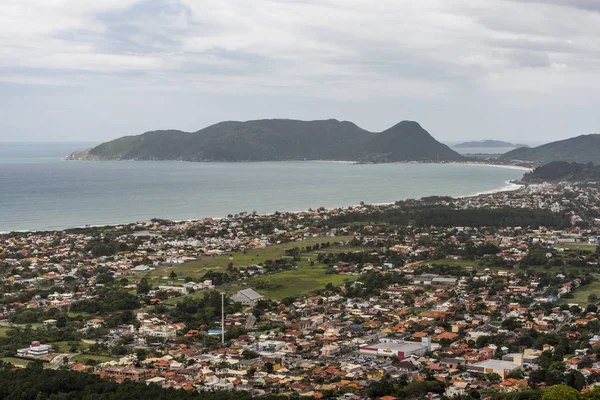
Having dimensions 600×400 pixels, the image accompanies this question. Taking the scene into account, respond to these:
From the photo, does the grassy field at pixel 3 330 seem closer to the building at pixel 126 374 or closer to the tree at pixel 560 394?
the building at pixel 126 374

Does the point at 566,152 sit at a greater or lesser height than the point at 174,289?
greater

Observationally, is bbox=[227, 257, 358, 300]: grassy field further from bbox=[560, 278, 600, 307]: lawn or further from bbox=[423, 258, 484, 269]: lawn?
bbox=[560, 278, 600, 307]: lawn

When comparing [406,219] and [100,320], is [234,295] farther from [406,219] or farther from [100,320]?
A: [406,219]

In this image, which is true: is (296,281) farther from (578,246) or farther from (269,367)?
(578,246)

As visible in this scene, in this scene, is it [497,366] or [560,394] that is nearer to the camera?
[560,394]

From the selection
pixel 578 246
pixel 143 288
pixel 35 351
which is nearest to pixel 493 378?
pixel 35 351

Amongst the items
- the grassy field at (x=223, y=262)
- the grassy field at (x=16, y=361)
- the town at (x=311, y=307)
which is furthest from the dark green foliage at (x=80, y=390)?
the grassy field at (x=223, y=262)
